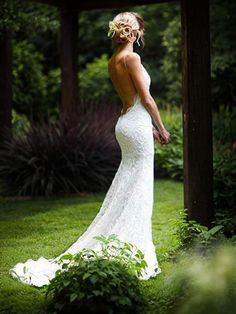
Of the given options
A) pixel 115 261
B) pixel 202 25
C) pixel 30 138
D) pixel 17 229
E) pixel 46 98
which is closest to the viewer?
pixel 115 261

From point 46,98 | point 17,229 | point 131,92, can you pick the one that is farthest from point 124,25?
point 46,98

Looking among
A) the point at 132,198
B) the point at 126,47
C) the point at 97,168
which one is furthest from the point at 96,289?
the point at 97,168

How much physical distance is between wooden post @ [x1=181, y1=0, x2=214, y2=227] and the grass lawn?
0.33 m

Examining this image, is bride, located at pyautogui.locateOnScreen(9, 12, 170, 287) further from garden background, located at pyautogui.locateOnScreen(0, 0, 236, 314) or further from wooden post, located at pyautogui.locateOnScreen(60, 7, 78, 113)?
wooden post, located at pyautogui.locateOnScreen(60, 7, 78, 113)

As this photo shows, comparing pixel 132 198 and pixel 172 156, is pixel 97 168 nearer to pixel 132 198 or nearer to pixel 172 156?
pixel 172 156

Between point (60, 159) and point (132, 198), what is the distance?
465 centimetres

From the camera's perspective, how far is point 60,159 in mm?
10203

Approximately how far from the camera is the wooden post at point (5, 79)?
11539 millimetres

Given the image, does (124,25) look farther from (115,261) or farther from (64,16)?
(64,16)

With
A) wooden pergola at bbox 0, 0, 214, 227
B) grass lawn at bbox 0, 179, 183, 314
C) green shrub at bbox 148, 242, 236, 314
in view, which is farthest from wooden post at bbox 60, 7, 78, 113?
green shrub at bbox 148, 242, 236, 314

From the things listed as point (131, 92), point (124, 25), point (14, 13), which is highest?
point (14, 13)

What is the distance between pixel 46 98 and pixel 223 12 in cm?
519

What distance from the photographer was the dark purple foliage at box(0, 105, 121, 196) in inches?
399

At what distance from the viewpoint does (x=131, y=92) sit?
5719 millimetres
